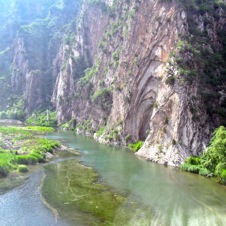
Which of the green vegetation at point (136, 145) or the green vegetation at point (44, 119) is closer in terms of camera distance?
the green vegetation at point (136, 145)

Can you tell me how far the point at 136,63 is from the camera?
98812 mm

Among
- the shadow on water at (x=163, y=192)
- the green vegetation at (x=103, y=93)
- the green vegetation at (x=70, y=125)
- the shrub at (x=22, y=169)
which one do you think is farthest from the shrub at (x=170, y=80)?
the green vegetation at (x=70, y=125)

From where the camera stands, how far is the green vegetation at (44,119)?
589 feet

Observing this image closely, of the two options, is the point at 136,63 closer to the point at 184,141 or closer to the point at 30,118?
the point at 184,141

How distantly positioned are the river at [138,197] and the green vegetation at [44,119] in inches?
4440

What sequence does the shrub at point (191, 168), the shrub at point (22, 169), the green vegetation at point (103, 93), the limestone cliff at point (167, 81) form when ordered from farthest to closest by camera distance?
the green vegetation at point (103, 93)
the limestone cliff at point (167, 81)
the shrub at point (191, 168)
the shrub at point (22, 169)

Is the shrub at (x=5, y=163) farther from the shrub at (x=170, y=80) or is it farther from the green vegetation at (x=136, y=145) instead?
the shrub at (x=170, y=80)

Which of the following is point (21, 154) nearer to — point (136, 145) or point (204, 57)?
point (136, 145)

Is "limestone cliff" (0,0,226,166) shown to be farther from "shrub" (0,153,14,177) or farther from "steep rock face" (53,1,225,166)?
"shrub" (0,153,14,177)

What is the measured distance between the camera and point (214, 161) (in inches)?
2219

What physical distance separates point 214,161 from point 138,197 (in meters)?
17.2

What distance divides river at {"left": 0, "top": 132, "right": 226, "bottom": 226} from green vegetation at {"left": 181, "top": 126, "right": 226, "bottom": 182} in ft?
5.86

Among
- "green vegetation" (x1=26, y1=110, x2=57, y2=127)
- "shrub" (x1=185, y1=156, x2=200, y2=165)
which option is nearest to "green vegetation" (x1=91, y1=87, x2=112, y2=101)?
"green vegetation" (x1=26, y1=110, x2=57, y2=127)

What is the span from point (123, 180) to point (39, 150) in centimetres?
2747
